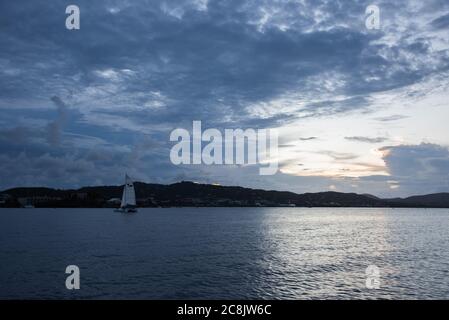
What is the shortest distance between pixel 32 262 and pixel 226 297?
1363 inches

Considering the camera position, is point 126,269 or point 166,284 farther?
point 126,269

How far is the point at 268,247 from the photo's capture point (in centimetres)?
8469

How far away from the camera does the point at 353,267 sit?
61.2 m

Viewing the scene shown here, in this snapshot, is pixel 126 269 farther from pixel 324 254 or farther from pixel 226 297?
pixel 324 254

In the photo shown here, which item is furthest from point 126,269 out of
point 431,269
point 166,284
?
point 431,269

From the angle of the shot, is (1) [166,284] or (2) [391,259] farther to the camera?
(2) [391,259]

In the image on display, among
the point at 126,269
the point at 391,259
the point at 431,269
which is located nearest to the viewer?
the point at 126,269

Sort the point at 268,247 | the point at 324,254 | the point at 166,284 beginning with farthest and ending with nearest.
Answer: the point at 268,247, the point at 324,254, the point at 166,284
